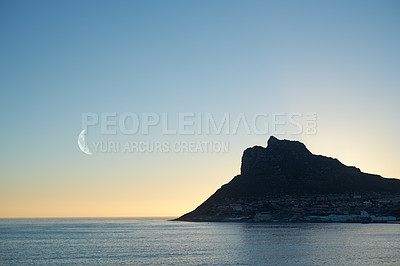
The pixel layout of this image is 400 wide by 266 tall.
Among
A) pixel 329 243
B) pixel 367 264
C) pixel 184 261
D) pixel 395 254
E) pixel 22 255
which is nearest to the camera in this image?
pixel 367 264

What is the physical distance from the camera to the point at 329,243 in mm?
117312

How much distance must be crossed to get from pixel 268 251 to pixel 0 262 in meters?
58.7

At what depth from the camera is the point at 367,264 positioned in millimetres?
78875

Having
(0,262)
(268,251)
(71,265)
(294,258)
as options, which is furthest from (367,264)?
(0,262)

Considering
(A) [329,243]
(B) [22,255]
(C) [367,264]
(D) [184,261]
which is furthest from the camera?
(A) [329,243]

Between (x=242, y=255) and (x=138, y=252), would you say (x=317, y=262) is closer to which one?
(x=242, y=255)

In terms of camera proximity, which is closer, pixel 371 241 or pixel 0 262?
pixel 0 262

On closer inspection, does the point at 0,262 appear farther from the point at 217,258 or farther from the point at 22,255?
the point at 217,258

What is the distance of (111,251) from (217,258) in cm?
3186

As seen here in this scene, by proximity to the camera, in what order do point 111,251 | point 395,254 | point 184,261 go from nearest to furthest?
point 184,261 → point 395,254 → point 111,251

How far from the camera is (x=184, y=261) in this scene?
8600 cm

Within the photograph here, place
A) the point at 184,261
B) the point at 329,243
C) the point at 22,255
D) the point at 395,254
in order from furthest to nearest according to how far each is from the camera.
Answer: the point at 329,243
the point at 22,255
the point at 395,254
the point at 184,261

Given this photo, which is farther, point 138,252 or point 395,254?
point 138,252

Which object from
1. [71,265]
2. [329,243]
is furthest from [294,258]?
[71,265]
